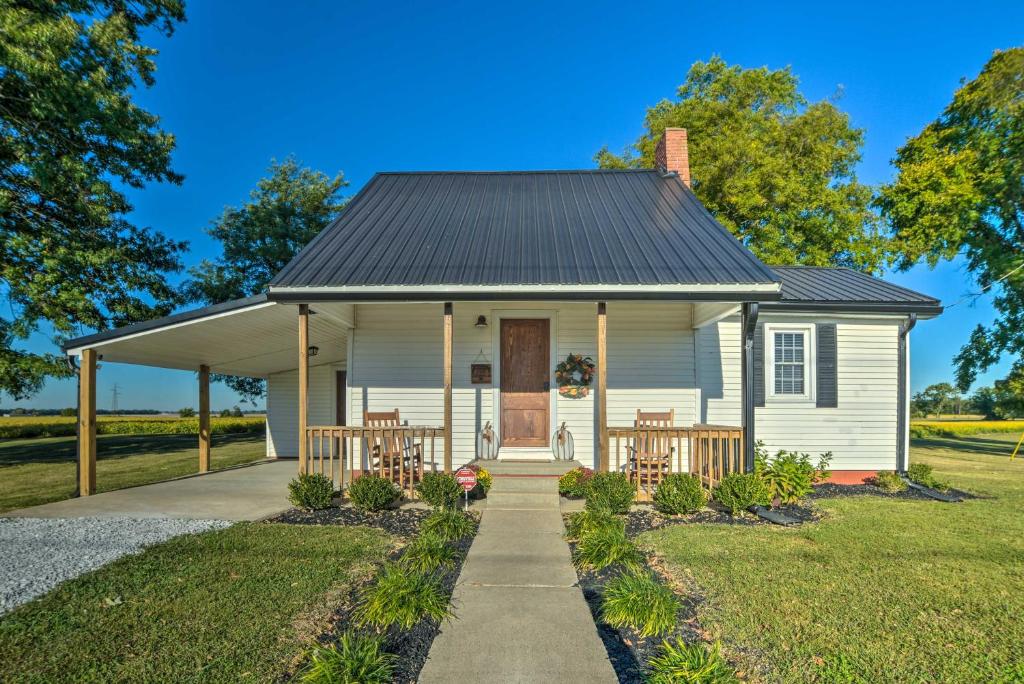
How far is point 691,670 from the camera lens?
9.27 feet

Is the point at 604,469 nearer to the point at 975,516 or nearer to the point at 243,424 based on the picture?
the point at 975,516

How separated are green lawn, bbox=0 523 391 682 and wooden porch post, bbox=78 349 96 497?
4217 mm

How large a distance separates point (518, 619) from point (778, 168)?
61.9ft

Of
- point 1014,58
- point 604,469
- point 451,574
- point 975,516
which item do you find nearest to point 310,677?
point 451,574

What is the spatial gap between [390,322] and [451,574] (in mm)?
5383

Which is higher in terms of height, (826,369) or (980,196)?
(980,196)

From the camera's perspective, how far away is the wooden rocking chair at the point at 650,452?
7457mm

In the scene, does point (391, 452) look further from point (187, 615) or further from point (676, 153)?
point (676, 153)

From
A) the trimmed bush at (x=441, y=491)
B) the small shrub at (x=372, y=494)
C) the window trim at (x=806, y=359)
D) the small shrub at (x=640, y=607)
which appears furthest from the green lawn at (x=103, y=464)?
the window trim at (x=806, y=359)

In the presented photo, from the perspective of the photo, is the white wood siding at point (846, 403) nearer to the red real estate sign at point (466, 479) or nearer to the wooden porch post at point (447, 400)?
the wooden porch post at point (447, 400)

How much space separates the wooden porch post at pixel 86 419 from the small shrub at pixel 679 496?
8598 millimetres

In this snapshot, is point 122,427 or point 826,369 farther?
point 122,427

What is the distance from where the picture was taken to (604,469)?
22.9 ft

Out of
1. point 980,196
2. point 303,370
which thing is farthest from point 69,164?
point 980,196
